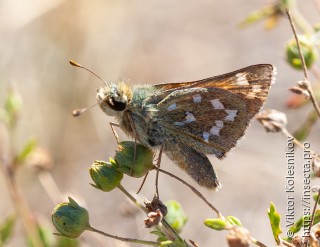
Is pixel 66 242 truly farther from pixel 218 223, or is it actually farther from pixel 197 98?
pixel 218 223

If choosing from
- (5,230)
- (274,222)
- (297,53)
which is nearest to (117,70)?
(5,230)

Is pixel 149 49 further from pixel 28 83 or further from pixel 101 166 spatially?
pixel 101 166

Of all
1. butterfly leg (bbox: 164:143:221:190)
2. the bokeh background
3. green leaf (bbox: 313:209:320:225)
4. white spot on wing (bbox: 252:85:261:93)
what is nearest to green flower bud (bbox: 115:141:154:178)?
butterfly leg (bbox: 164:143:221:190)

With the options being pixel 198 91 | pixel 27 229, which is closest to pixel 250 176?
pixel 27 229

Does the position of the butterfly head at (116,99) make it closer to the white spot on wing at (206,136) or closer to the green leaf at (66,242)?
the white spot on wing at (206,136)

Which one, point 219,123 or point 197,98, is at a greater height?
point 197,98

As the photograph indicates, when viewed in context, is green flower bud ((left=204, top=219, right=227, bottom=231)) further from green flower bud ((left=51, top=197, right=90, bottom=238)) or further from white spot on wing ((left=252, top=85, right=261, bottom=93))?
white spot on wing ((left=252, top=85, right=261, bottom=93))
